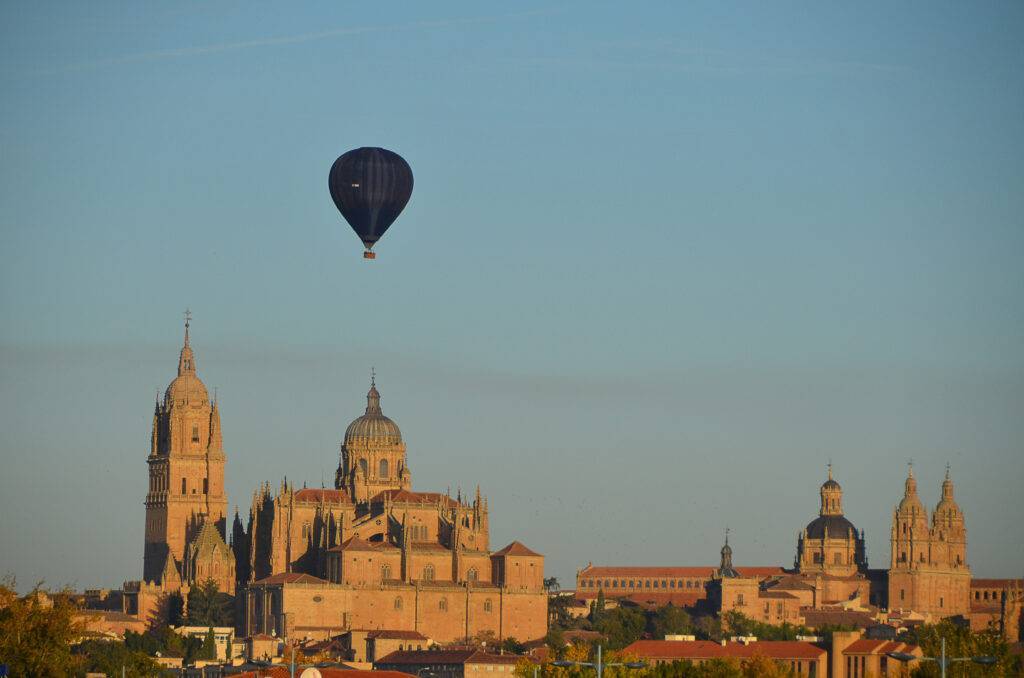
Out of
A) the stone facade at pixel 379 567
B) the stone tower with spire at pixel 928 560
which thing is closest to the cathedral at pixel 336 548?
the stone facade at pixel 379 567

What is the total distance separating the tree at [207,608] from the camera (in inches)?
5285

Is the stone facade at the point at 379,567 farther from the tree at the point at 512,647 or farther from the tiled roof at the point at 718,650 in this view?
the tiled roof at the point at 718,650

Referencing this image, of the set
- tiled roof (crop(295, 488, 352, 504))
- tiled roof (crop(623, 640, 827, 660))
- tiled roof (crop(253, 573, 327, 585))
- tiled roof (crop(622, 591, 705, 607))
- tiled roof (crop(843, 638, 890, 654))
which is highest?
tiled roof (crop(295, 488, 352, 504))

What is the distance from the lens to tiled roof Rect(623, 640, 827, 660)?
11862 centimetres

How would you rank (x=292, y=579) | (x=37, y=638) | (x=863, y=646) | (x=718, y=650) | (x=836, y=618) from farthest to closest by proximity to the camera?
(x=836, y=618)
(x=292, y=579)
(x=718, y=650)
(x=863, y=646)
(x=37, y=638)

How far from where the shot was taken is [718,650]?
120 m

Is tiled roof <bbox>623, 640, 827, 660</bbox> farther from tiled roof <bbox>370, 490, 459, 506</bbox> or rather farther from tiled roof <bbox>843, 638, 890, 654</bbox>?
tiled roof <bbox>370, 490, 459, 506</bbox>

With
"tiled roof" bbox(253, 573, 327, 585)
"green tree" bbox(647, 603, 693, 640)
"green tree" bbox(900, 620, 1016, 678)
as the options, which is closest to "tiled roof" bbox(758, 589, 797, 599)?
"green tree" bbox(647, 603, 693, 640)

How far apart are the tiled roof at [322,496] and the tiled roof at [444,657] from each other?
16366 mm

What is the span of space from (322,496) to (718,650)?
92.1 feet

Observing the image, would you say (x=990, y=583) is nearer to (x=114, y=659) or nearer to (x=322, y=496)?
(x=322, y=496)

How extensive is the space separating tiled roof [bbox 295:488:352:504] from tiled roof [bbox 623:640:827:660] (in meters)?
21.9

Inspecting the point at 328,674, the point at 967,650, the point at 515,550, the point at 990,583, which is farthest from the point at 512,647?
the point at 990,583

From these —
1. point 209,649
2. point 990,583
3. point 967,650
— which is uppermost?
point 990,583
